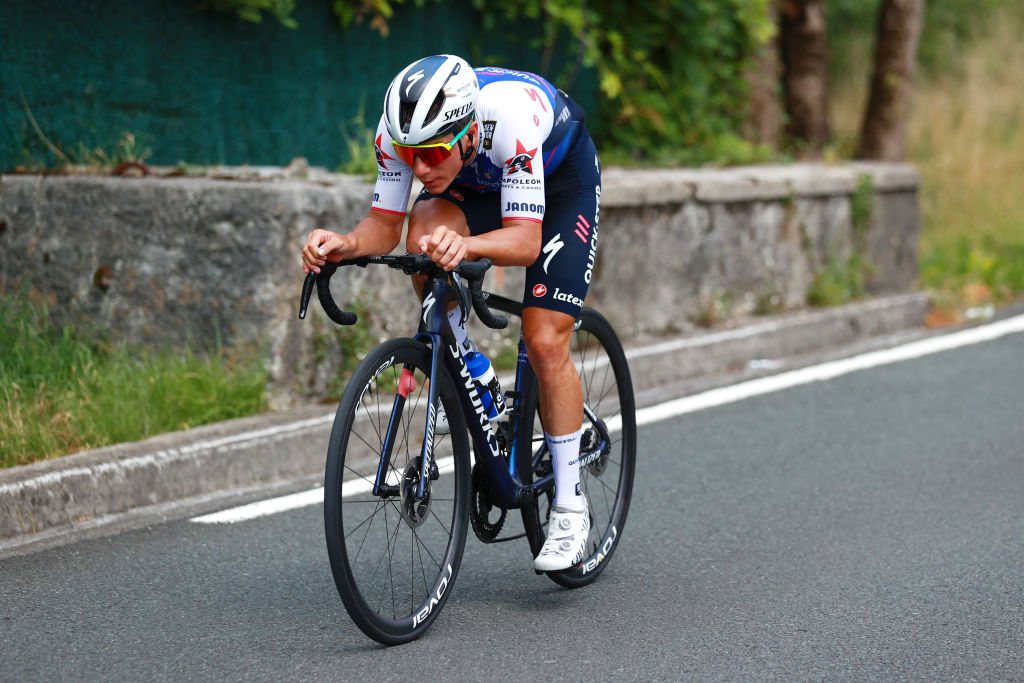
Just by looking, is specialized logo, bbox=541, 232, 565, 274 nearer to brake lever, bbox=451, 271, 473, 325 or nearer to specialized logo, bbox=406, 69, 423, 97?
brake lever, bbox=451, 271, 473, 325

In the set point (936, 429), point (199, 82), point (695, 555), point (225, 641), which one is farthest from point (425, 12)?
point (225, 641)

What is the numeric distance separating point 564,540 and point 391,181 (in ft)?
4.09

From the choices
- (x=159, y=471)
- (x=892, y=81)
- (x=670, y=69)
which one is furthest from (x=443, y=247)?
(x=892, y=81)

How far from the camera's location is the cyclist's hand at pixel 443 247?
333 cm

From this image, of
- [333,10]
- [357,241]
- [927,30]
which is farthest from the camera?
[927,30]

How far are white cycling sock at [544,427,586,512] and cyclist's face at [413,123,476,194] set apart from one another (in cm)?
96

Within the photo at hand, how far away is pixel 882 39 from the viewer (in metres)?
12.5

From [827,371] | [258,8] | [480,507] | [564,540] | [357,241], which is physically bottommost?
[827,371]

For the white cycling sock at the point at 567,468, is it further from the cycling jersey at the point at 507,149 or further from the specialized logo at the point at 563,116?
the specialized logo at the point at 563,116

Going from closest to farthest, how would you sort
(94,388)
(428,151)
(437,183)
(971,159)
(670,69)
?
(428,151)
(437,183)
(94,388)
(670,69)
(971,159)

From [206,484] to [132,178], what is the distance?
71.3 inches

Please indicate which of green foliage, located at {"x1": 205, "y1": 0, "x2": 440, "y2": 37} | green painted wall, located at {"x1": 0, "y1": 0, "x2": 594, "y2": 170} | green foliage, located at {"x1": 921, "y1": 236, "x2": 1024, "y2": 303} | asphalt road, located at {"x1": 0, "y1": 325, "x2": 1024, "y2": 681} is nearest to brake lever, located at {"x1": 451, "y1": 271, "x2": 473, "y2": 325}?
asphalt road, located at {"x1": 0, "y1": 325, "x2": 1024, "y2": 681}

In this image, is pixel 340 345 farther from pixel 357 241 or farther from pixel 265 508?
pixel 357 241

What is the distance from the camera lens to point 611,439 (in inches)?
179
